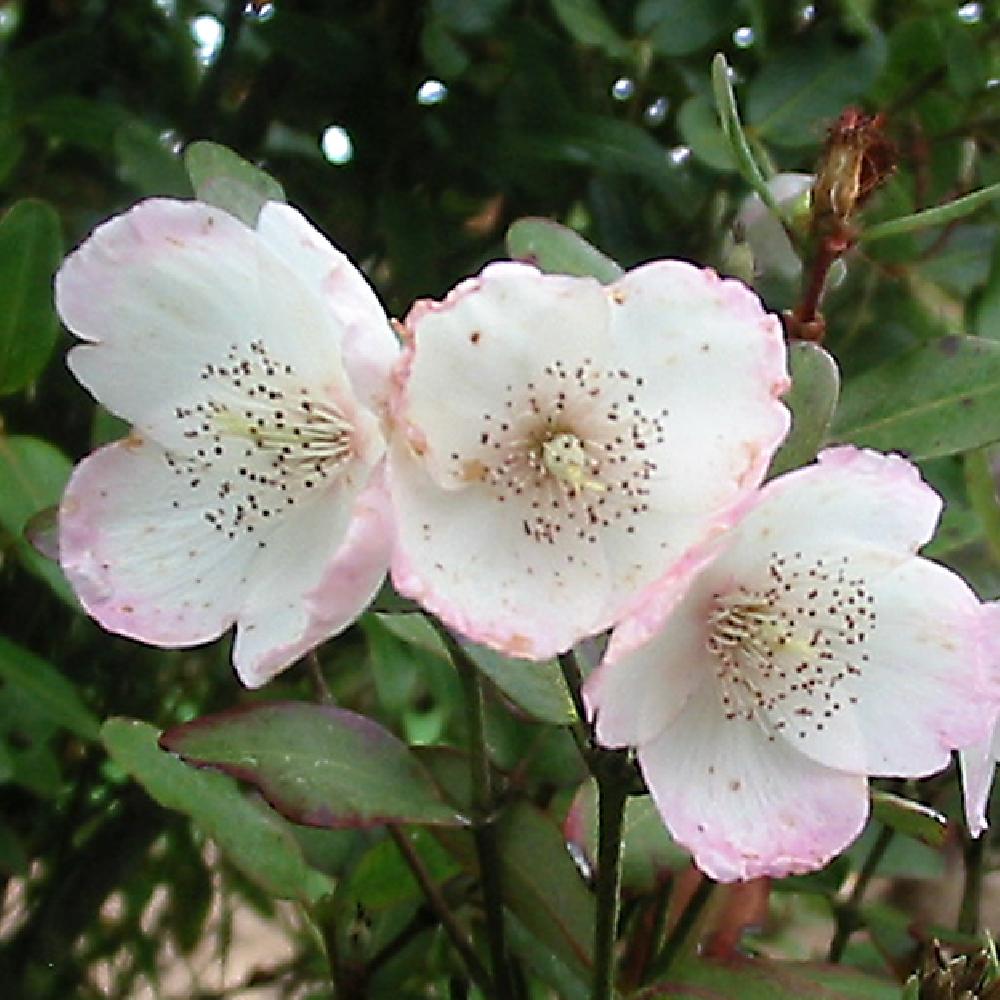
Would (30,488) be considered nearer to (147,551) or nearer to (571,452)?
(147,551)

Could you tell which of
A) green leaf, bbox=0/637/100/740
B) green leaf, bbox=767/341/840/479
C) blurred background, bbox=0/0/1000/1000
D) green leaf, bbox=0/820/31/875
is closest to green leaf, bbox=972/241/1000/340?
blurred background, bbox=0/0/1000/1000

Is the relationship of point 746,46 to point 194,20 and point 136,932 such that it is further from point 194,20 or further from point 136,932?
point 136,932

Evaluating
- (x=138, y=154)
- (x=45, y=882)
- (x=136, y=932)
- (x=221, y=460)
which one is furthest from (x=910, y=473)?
(x=136, y=932)

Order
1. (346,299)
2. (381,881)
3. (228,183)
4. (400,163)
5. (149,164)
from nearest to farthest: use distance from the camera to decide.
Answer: (346,299) < (228,183) < (381,881) < (149,164) < (400,163)

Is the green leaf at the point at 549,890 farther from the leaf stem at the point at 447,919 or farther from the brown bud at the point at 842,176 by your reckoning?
the brown bud at the point at 842,176

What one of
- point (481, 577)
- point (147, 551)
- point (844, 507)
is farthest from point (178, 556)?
point (844, 507)

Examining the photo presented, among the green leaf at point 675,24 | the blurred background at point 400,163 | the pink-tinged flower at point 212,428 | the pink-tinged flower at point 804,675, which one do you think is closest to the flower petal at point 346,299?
the pink-tinged flower at point 212,428
